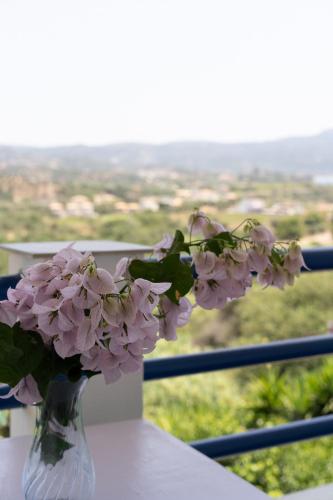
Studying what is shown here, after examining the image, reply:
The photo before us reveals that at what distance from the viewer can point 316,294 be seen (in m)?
17.8

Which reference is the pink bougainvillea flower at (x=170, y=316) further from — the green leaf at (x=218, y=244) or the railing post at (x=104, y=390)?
the railing post at (x=104, y=390)

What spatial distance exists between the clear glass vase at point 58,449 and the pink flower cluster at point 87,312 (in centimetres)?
7

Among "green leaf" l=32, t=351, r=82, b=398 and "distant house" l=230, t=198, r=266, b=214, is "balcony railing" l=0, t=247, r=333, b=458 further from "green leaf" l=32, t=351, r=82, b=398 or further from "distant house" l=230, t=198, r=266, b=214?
"distant house" l=230, t=198, r=266, b=214

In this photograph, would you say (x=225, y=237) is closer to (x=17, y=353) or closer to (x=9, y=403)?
(x=17, y=353)

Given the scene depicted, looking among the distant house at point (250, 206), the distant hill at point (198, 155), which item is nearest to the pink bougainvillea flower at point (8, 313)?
the distant house at point (250, 206)

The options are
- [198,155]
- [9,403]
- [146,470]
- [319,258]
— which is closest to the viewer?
[146,470]

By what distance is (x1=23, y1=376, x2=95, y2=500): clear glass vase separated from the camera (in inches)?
32.0

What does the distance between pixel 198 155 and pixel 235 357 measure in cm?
1912

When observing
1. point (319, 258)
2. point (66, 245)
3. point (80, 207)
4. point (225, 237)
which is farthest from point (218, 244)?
point (80, 207)

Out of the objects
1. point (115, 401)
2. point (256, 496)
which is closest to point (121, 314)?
point (256, 496)

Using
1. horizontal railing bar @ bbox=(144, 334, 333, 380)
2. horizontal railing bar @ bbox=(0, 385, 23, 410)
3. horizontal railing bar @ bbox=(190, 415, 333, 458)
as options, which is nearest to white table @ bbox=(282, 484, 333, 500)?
horizontal railing bar @ bbox=(190, 415, 333, 458)

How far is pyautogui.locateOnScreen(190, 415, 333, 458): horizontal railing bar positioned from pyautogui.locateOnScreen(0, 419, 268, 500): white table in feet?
1.09

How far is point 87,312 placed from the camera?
689mm

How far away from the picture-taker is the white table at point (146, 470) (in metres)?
0.94
